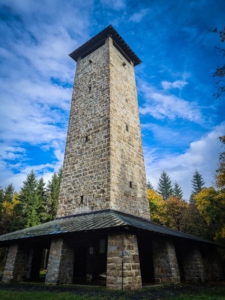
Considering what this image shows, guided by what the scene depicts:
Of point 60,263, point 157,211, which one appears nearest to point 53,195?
point 157,211

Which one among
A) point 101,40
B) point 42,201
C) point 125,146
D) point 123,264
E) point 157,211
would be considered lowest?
point 123,264

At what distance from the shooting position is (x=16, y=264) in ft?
30.3

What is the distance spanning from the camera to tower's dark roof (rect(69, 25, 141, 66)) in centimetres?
1549

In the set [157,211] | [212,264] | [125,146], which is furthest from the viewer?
[157,211]

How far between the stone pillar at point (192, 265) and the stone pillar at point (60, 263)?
20.0ft

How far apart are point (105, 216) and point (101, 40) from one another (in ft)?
44.7

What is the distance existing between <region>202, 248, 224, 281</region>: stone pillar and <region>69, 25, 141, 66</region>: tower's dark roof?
16127 millimetres

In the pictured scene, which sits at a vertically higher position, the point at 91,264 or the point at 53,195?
the point at 53,195

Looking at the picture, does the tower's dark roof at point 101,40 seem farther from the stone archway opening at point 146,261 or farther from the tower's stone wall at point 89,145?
the stone archway opening at point 146,261

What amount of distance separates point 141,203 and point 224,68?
808 cm

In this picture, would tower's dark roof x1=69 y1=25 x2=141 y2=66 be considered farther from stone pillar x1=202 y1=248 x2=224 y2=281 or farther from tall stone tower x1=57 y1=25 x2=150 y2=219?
stone pillar x1=202 y1=248 x2=224 y2=281

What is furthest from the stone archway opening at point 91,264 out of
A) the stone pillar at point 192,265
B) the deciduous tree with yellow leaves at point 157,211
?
the deciduous tree with yellow leaves at point 157,211

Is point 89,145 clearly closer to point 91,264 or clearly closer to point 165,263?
point 91,264

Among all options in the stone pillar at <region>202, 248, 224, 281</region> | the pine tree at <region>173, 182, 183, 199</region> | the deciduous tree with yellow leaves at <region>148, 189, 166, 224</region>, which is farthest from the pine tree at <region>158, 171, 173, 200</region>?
the stone pillar at <region>202, 248, 224, 281</region>
